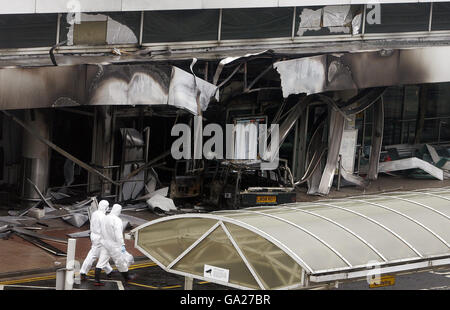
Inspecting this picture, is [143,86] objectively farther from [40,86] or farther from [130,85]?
[40,86]

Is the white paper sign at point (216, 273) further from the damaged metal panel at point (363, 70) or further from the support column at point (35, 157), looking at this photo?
the support column at point (35, 157)

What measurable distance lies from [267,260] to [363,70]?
47.1 ft

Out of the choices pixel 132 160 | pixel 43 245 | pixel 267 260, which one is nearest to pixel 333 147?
pixel 132 160

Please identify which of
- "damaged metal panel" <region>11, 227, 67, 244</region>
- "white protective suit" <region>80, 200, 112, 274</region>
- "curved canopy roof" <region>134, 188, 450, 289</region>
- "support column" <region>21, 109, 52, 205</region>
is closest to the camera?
"curved canopy roof" <region>134, 188, 450, 289</region>

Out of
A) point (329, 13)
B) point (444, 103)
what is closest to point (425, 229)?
point (329, 13)

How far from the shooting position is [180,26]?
93.1 feet

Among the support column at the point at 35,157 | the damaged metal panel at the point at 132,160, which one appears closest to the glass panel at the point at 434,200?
the damaged metal panel at the point at 132,160

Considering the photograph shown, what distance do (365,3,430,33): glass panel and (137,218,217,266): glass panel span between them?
1744 centimetres

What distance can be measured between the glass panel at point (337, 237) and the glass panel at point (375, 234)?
0.74 feet

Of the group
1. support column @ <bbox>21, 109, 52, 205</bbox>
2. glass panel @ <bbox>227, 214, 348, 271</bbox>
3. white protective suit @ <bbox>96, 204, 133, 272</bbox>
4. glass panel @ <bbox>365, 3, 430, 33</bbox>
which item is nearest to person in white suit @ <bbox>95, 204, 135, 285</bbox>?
white protective suit @ <bbox>96, 204, 133, 272</bbox>

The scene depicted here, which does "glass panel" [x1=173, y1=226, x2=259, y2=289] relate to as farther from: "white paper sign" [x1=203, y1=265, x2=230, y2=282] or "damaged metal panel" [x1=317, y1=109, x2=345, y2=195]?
"damaged metal panel" [x1=317, y1=109, x2=345, y2=195]

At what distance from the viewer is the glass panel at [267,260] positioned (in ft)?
43.4

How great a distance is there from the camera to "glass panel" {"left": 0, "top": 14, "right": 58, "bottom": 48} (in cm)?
2689
